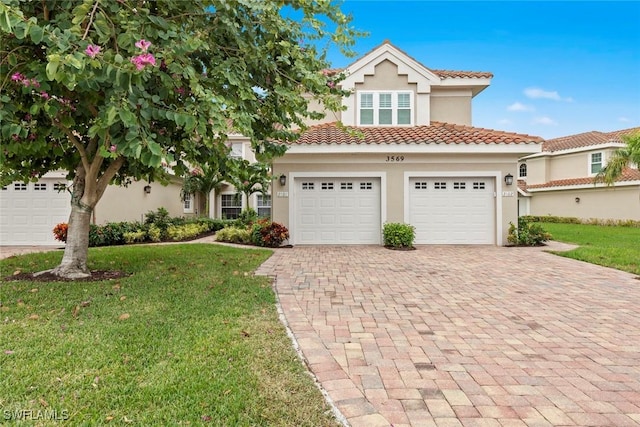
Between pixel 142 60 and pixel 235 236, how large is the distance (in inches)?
382

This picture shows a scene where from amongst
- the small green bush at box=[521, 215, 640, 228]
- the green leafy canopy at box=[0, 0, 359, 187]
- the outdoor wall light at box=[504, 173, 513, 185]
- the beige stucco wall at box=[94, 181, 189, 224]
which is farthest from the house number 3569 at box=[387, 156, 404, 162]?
the small green bush at box=[521, 215, 640, 228]

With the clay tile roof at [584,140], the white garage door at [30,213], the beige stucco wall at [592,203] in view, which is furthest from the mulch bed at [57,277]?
the clay tile roof at [584,140]

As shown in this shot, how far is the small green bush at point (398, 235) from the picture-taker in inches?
446

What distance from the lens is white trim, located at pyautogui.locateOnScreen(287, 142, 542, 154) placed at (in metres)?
11.6

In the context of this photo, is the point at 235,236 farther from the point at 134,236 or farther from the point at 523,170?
the point at 523,170

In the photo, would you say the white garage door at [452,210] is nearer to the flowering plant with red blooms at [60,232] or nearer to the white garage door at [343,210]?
the white garage door at [343,210]

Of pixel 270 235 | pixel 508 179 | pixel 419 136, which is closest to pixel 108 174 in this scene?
pixel 270 235

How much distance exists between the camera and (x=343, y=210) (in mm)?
12375

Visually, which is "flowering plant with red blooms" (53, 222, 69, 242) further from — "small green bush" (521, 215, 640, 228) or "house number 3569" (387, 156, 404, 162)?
"small green bush" (521, 215, 640, 228)

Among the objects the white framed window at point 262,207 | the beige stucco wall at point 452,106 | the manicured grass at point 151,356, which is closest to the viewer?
the manicured grass at point 151,356

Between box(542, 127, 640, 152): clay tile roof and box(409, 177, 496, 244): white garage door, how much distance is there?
18798 millimetres

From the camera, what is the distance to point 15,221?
13102 mm

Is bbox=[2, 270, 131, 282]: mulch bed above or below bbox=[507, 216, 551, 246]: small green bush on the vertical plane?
below

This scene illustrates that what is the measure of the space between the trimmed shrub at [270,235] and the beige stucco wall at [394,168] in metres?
0.43
